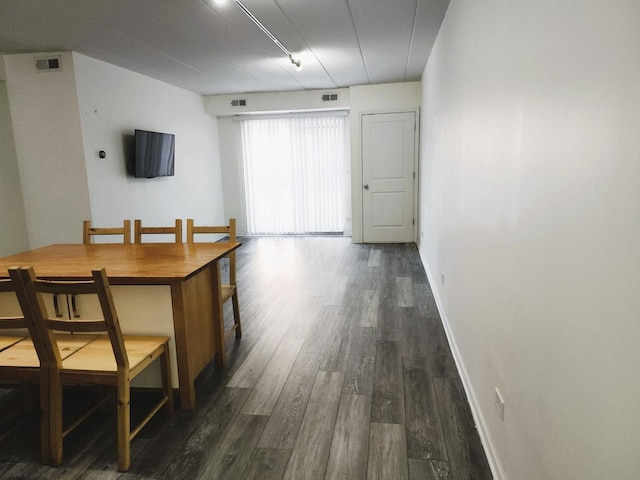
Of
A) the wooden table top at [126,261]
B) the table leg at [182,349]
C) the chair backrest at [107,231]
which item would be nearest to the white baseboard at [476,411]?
the table leg at [182,349]

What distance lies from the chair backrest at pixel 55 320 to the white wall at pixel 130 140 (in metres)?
2.77

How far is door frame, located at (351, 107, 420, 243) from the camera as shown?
20.7ft

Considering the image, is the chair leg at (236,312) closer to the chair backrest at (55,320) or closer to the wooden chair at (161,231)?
the wooden chair at (161,231)

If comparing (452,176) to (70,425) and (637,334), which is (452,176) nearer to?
(637,334)

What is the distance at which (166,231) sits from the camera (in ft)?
10.3

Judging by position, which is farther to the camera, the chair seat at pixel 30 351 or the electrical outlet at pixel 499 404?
the chair seat at pixel 30 351

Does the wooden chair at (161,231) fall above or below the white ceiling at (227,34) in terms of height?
below

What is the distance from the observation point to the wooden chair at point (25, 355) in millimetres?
1855

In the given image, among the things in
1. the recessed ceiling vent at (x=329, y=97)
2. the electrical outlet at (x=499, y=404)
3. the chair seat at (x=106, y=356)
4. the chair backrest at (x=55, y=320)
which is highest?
the recessed ceiling vent at (x=329, y=97)

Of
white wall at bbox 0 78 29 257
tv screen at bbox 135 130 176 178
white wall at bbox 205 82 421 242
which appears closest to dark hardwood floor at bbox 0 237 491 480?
tv screen at bbox 135 130 176 178

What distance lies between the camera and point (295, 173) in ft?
24.4

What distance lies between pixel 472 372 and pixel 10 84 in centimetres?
505

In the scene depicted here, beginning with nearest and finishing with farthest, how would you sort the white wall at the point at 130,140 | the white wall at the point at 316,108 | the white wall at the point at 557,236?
the white wall at the point at 557,236 → the white wall at the point at 130,140 → the white wall at the point at 316,108

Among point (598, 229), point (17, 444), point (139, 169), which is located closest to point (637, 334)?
point (598, 229)
